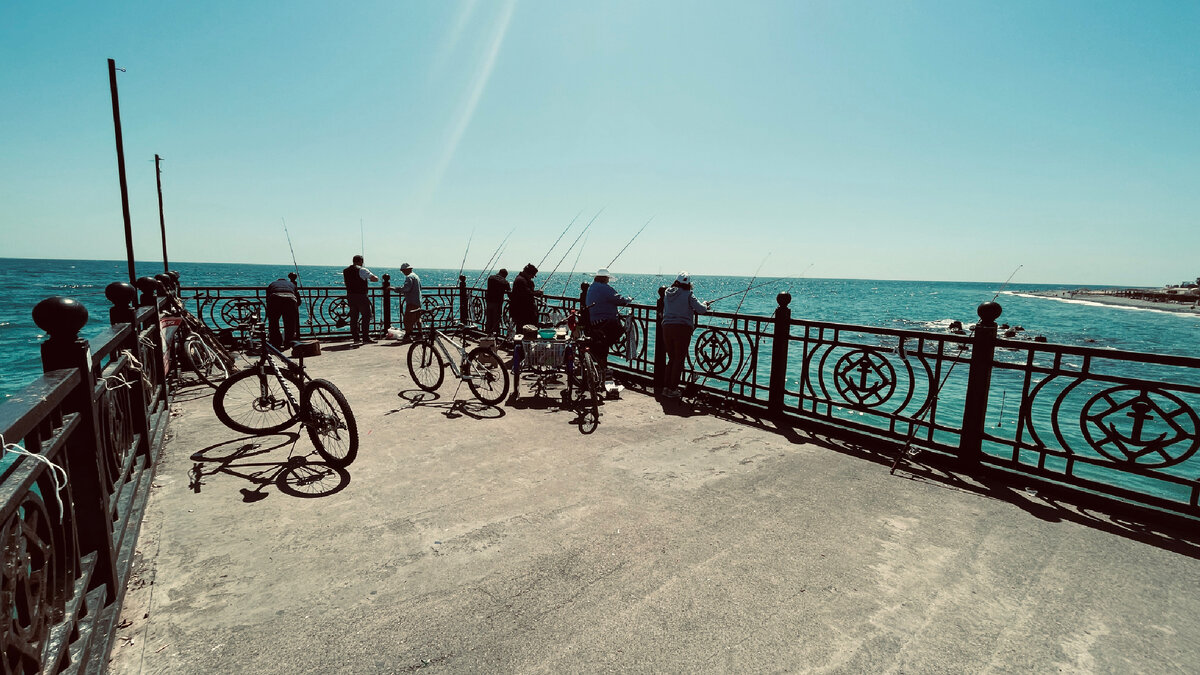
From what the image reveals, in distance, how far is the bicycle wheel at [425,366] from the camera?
26.1 ft

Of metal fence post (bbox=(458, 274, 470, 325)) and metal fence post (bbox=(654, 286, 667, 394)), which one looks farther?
metal fence post (bbox=(458, 274, 470, 325))

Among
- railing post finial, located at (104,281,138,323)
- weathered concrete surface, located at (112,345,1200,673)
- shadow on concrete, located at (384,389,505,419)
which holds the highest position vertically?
railing post finial, located at (104,281,138,323)

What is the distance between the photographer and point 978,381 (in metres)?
5.30

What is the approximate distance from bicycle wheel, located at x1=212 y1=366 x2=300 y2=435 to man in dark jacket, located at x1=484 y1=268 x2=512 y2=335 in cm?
594

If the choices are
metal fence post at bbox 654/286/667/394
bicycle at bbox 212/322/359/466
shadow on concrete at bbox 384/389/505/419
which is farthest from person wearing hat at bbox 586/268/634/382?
bicycle at bbox 212/322/359/466

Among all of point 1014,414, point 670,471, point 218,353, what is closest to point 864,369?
point 670,471

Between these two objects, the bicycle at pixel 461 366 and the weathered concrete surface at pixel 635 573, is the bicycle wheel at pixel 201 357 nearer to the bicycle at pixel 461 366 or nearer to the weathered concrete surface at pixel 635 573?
the bicycle at pixel 461 366

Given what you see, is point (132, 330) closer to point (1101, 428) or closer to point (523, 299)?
point (523, 299)

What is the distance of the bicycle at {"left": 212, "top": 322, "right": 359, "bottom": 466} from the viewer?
501 centimetres

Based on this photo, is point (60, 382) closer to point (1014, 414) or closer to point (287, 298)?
point (287, 298)

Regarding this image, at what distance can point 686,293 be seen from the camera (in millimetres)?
7910

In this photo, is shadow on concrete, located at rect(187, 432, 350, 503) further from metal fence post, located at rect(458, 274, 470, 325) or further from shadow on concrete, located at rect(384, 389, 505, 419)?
metal fence post, located at rect(458, 274, 470, 325)

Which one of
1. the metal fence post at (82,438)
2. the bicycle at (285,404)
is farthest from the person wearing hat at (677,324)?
the metal fence post at (82,438)

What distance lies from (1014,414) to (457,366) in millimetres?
20917
